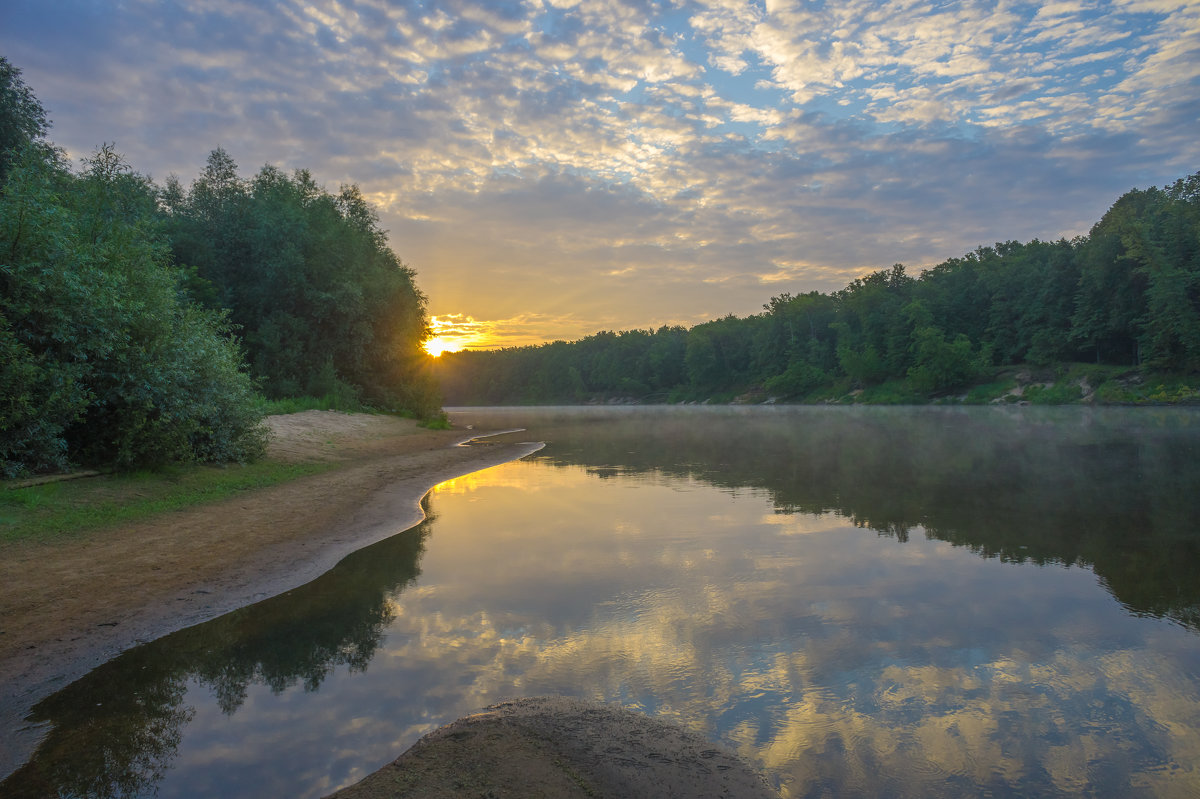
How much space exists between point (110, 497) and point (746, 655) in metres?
12.2

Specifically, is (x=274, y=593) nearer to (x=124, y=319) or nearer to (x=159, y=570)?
(x=159, y=570)

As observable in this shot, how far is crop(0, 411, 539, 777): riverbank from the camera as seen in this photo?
6242 millimetres

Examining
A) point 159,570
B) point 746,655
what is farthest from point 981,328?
point 159,570

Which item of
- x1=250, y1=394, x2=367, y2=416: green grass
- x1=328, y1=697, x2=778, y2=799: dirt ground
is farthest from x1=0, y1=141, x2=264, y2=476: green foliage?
x1=328, y1=697, x2=778, y2=799: dirt ground

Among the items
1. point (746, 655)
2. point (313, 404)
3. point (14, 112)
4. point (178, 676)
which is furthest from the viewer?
point (313, 404)

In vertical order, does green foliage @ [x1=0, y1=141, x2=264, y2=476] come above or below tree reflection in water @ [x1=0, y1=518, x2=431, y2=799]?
above

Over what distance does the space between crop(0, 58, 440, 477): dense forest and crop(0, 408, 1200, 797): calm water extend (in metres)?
6.92

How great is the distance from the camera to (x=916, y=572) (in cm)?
914

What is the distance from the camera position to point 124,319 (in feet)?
45.9

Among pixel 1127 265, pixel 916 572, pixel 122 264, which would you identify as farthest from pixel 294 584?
pixel 1127 265

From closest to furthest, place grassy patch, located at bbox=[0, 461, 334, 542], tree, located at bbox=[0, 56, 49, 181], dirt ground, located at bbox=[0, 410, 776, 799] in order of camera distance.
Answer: dirt ground, located at bbox=[0, 410, 776, 799] → grassy patch, located at bbox=[0, 461, 334, 542] → tree, located at bbox=[0, 56, 49, 181]

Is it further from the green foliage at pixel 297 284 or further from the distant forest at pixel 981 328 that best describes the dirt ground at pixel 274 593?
the distant forest at pixel 981 328

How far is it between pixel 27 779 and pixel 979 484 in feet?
59.6

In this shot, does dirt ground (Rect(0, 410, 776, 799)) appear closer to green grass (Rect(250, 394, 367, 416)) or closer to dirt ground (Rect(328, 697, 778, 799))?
dirt ground (Rect(328, 697, 778, 799))
